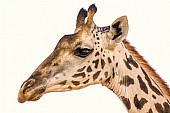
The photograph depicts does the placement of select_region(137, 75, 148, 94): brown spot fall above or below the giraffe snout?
above

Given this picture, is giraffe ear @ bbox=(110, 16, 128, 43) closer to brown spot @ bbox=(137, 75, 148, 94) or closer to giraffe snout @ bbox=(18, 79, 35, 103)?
brown spot @ bbox=(137, 75, 148, 94)

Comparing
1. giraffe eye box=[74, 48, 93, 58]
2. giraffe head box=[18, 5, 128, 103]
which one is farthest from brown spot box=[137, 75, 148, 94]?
giraffe eye box=[74, 48, 93, 58]

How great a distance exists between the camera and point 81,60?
4363 mm

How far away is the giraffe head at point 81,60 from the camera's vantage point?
4250mm

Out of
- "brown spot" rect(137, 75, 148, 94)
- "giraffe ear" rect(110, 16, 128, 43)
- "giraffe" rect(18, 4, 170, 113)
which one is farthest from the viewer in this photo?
"brown spot" rect(137, 75, 148, 94)

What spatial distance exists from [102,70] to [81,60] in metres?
0.19

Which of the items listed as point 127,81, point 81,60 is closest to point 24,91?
point 81,60

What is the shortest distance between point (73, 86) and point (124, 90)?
1.39ft

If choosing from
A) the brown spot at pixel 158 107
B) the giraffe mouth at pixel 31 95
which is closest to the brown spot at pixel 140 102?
the brown spot at pixel 158 107

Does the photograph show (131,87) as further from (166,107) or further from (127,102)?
(166,107)

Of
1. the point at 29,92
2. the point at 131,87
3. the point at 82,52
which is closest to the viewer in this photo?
the point at 29,92

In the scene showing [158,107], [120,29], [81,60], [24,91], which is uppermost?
[120,29]

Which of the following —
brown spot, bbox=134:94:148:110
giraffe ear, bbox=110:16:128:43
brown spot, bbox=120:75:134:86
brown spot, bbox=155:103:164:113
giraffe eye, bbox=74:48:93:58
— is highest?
giraffe ear, bbox=110:16:128:43

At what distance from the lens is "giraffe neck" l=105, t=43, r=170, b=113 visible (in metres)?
4.46
